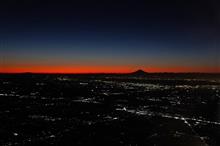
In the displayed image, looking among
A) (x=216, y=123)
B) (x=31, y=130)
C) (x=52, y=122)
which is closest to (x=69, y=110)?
(x=52, y=122)

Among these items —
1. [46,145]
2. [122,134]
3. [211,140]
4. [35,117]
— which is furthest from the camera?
[35,117]

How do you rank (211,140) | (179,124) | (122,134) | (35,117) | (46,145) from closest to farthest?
1. (46,145)
2. (211,140)
3. (122,134)
4. (179,124)
5. (35,117)

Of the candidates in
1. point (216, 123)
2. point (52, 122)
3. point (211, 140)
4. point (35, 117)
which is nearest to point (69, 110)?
point (35, 117)

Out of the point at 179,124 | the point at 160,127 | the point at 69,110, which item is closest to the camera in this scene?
the point at 160,127

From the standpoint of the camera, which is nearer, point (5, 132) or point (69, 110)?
point (5, 132)

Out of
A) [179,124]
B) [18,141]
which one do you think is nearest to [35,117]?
[18,141]

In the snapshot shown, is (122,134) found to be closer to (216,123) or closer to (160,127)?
(160,127)

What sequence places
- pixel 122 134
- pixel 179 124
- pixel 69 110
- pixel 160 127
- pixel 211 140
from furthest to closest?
pixel 69 110, pixel 179 124, pixel 160 127, pixel 122 134, pixel 211 140

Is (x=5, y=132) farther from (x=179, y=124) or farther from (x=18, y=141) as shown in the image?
(x=179, y=124)

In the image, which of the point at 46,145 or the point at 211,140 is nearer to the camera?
the point at 46,145
